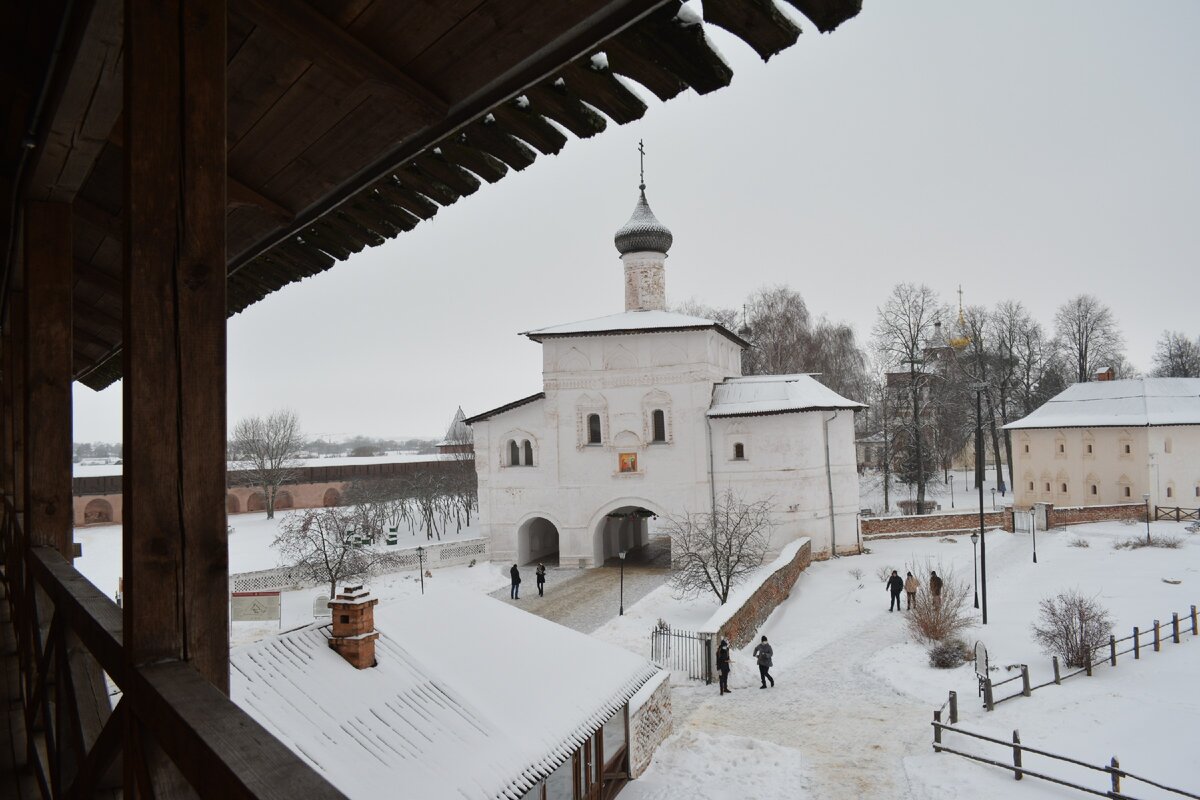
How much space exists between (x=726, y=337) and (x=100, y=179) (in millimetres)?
24678

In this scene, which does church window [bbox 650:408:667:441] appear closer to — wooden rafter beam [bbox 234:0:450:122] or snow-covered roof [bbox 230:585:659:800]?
snow-covered roof [bbox 230:585:659:800]

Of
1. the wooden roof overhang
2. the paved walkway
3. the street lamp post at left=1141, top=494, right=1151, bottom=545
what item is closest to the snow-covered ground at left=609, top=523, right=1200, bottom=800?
the paved walkway

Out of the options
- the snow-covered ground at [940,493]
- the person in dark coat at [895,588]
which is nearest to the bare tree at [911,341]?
the snow-covered ground at [940,493]

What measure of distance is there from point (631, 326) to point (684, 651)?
13.3 meters

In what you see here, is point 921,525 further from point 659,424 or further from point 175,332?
point 175,332

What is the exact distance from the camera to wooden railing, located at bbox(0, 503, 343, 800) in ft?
4.06

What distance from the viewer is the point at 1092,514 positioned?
94.4 ft

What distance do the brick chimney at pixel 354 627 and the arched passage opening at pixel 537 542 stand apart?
18.2 metres

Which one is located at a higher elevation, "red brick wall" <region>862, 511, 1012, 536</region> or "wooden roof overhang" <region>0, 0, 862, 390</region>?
"wooden roof overhang" <region>0, 0, 862, 390</region>

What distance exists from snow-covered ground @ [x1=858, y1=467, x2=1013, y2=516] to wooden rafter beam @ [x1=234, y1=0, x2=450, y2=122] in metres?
34.0

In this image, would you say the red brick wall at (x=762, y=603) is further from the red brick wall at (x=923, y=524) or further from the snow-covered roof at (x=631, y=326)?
the snow-covered roof at (x=631, y=326)

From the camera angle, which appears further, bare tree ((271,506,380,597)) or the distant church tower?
the distant church tower

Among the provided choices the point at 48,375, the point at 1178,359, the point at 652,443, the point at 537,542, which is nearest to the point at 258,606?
the point at 537,542

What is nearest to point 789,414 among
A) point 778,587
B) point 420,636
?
point 778,587
